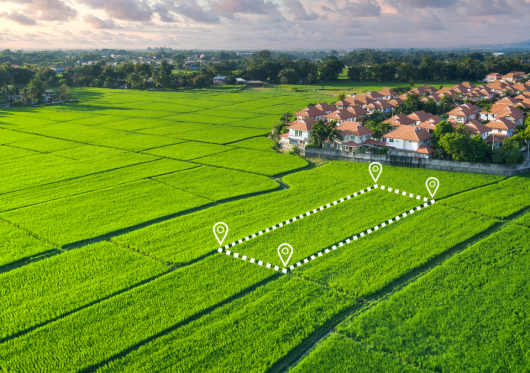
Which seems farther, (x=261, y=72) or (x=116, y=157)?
(x=261, y=72)

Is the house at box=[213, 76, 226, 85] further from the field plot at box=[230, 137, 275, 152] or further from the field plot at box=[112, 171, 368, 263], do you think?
the field plot at box=[112, 171, 368, 263]

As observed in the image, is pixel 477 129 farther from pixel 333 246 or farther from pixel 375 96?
pixel 375 96

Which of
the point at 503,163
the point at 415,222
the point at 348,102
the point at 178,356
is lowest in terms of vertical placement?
the point at 178,356

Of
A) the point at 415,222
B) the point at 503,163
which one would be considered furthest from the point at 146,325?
the point at 503,163

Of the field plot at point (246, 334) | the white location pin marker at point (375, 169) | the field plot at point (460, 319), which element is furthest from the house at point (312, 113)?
the field plot at point (246, 334)

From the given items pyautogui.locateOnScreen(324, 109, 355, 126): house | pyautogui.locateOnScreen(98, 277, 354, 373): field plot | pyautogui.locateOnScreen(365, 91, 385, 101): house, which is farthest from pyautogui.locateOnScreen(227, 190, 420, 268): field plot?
pyautogui.locateOnScreen(365, 91, 385, 101): house

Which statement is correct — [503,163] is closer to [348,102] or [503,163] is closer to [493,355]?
[493,355]
